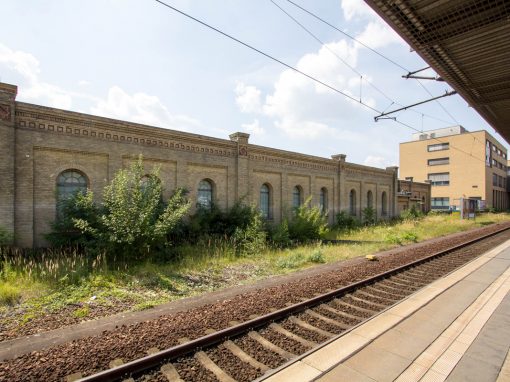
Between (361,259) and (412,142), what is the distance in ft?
188

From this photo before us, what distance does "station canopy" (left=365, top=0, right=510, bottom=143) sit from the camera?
210 inches

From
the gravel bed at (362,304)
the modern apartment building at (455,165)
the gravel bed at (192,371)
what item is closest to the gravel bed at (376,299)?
the gravel bed at (362,304)

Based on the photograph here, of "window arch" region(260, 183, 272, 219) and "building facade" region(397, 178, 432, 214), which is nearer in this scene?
"window arch" region(260, 183, 272, 219)

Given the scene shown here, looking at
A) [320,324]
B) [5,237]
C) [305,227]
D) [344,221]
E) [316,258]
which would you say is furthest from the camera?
[344,221]

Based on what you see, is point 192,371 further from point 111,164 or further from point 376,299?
point 111,164

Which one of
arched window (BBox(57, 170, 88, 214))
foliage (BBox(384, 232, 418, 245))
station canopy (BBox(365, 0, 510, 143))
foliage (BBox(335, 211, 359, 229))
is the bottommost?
foliage (BBox(384, 232, 418, 245))

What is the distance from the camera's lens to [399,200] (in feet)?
116

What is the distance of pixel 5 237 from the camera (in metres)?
9.87

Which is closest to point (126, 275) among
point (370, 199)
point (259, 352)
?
point (259, 352)

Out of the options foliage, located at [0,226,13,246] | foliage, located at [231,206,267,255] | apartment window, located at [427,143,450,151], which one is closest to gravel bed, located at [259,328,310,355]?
foliage, located at [231,206,267,255]

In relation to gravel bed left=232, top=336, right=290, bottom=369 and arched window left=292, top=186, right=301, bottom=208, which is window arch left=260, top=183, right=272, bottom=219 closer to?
arched window left=292, top=186, right=301, bottom=208

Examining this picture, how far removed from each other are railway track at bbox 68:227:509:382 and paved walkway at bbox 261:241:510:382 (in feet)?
1.16

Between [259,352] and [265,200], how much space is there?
16.0 meters

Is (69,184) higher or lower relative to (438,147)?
lower
